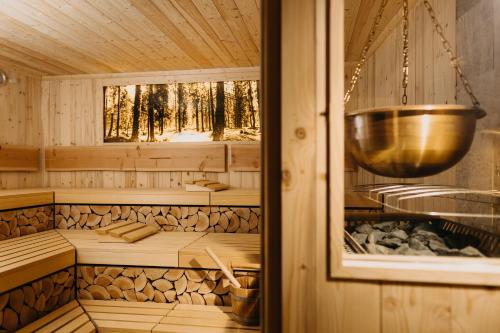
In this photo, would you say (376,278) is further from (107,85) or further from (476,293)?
(107,85)

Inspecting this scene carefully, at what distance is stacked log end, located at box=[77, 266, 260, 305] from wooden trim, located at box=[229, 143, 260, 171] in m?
2.00

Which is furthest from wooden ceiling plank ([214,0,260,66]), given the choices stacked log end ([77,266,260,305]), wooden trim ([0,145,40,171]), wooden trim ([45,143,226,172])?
wooden trim ([0,145,40,171])

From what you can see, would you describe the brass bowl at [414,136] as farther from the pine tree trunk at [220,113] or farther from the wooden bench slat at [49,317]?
the pine tree trunk at [220,113]

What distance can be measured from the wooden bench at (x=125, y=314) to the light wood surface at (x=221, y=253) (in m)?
0.43

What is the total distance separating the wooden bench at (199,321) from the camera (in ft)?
8.14

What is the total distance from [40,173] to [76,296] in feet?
9.41

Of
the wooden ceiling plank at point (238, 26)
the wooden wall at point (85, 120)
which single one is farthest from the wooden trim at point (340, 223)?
the wooden wall at point (85, 120)

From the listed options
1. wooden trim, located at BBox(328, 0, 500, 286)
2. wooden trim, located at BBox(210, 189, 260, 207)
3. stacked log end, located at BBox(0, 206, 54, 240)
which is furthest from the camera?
wooden trim, located at BBox(210, 189, 260, 207)

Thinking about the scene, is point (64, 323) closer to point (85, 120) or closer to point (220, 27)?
point (220, 27)

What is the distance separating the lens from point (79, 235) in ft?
12.2

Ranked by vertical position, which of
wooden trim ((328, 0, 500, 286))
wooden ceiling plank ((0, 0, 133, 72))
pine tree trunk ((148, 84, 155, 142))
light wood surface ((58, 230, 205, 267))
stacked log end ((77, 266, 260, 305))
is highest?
wooden ceiling plank ((0, 0, 133, 72))

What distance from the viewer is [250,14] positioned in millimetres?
3074

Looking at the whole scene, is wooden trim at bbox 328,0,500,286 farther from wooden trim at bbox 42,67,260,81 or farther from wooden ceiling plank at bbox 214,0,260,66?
wooden trim at bbox 42,67,260,81

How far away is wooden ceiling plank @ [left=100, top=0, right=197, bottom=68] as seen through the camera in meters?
2.94
